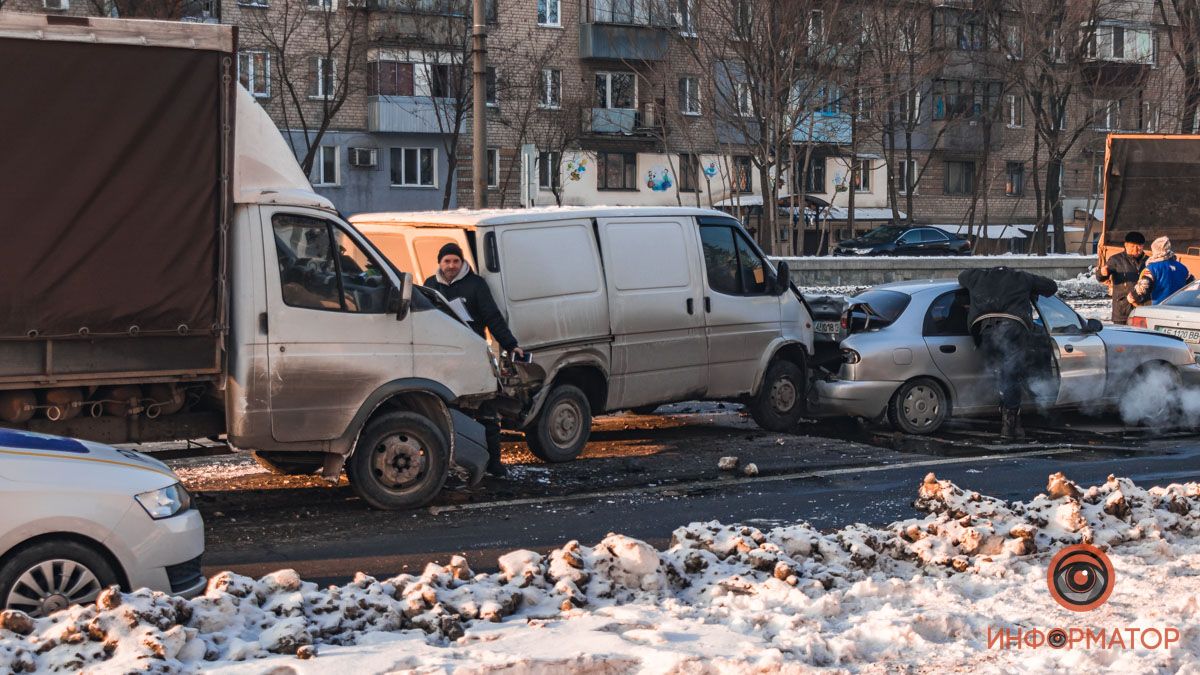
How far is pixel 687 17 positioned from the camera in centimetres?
3750

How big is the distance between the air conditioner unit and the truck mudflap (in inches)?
1704

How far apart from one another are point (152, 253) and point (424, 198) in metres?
45.6

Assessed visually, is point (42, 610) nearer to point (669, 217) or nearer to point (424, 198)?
point (669, 217)

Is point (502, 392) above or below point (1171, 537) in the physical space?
above

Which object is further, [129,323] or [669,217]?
[669,217]

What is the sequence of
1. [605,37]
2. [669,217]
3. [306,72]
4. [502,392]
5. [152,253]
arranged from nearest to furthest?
[152,253]
[502,392]
[669,217]
[306,72]
[605,37]

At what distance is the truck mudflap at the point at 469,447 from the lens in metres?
9.91

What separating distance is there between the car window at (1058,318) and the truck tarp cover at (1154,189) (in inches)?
447

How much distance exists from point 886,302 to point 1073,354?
1883 millimetres

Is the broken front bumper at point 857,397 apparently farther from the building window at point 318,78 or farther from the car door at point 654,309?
the building window at point 318,78

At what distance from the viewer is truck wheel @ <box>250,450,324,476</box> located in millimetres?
9406

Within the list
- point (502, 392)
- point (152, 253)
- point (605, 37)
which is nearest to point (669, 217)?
point (502, 392)

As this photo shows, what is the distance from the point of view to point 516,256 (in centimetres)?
1109

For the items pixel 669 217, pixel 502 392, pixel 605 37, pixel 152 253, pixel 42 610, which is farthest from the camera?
pixel 605 37
